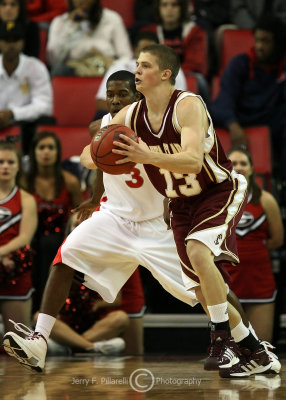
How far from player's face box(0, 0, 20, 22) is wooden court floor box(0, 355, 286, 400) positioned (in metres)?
3.88

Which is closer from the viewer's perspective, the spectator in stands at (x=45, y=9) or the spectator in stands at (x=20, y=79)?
the spectator in stands at (x=20, y=79)

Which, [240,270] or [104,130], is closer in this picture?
[104,130]

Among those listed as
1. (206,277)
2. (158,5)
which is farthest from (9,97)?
(206,277)

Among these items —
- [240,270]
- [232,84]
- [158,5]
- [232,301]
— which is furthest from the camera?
[158,5]

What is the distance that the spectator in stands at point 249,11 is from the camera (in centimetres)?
870

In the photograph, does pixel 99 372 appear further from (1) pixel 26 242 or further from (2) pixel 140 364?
(1) pixel 26 242

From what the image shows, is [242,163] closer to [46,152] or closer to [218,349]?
[46,152]

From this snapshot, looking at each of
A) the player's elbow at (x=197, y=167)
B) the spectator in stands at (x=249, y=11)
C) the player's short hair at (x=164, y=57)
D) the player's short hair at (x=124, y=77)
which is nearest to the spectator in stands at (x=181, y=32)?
the spectator in stands at (x=249, y=11)

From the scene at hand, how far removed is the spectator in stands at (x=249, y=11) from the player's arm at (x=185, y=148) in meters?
4.79

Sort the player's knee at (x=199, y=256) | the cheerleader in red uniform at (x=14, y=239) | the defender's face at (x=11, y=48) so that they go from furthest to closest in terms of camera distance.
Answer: the defender's face at (x=11, y=48)
the cheerleader in red uniform at (x=14, y=239)
the player's knee at (x=199, y=256)

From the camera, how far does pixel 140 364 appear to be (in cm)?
493

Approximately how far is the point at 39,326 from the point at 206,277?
95 cm

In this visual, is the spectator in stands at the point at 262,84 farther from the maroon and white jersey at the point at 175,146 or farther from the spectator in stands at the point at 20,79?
the maroon and white jersey at the point at 175,146

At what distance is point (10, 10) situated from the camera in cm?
793
